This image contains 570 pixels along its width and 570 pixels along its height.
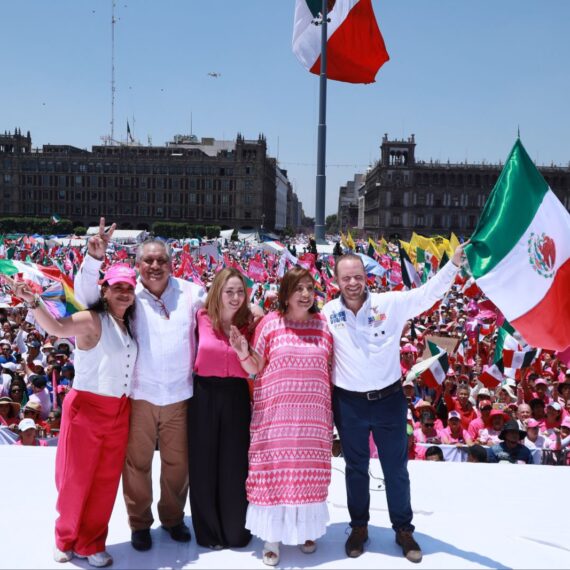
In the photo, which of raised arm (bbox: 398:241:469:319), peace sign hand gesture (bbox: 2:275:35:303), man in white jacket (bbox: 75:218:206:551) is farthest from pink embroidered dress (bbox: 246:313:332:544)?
peace sign hand gesture (bbox: 2:275:35:303)

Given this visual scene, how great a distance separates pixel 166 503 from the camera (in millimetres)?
3232

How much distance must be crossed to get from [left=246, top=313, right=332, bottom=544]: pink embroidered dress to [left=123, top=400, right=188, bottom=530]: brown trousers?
388 mm

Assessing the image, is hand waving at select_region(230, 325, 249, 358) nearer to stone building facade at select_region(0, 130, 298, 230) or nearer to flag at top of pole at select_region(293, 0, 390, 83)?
flag at top of pole at select_region(293, 0, 390, 83)

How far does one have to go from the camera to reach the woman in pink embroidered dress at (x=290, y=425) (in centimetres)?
302

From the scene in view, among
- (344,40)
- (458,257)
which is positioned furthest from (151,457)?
(344,40)

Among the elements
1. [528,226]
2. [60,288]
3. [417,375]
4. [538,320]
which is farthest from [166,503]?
[60,288]

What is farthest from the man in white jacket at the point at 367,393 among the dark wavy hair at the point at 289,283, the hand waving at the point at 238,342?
the hand waving at the point at 238,342

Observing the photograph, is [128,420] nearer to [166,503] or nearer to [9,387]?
[166,503]

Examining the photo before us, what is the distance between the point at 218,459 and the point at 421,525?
1276 millimetres

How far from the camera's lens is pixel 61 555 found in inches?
115

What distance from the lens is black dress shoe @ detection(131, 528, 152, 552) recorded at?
3.12m

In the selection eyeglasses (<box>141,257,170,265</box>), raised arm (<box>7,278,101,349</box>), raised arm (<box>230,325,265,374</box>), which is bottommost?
raised arm (<box>230,325,265,374</box>)

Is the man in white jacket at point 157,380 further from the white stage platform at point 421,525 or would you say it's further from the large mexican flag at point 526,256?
the large mexican flag at point 526,256

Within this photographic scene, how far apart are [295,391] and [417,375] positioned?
14.9ft
